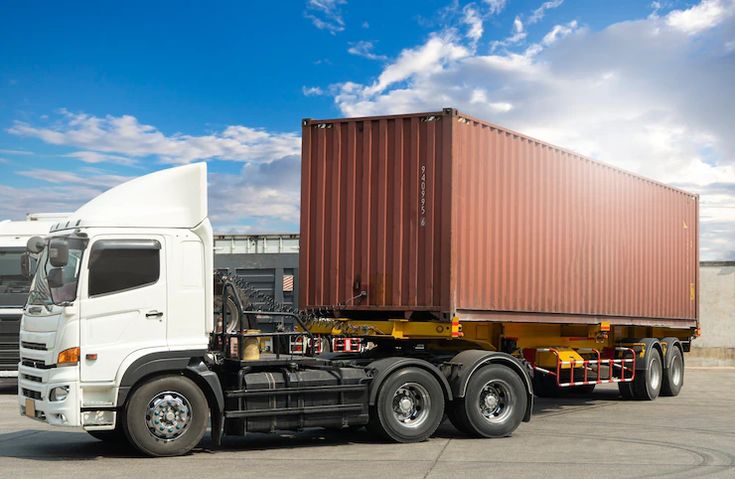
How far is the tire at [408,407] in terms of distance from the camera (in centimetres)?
1070

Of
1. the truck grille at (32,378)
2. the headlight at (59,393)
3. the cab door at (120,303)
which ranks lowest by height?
the headlight at (59,393)

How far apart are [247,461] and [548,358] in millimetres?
6090

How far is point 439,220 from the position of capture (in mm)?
11586

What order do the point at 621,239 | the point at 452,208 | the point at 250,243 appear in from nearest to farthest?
1. the point at 452,208
2. the point at 621,239
3. the point at 250,243

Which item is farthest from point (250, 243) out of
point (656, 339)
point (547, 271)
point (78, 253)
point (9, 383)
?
point (78, 253)

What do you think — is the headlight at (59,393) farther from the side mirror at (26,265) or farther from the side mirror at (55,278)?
the side mirror at (26,265)

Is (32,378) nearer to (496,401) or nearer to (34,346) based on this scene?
(34,346)

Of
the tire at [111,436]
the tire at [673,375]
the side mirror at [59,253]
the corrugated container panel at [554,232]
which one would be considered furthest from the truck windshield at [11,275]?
the tire at [673,375]

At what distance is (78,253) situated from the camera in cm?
945

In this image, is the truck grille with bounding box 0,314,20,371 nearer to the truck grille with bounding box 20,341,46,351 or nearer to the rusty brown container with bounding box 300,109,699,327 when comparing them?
the rusty brown container with bounding box 300,109,699,327

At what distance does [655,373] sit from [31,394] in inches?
470

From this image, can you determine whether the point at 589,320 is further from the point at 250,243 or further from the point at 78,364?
the point at 250,243

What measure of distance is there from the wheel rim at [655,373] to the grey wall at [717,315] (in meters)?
12.8

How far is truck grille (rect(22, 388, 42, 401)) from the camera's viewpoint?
9.43 meters
